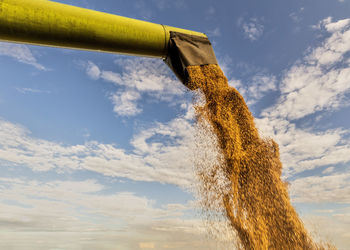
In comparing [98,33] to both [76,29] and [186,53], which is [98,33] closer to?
[76,29]

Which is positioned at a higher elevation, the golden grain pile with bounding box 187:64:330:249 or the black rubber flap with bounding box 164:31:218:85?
the black rubber flap with bounding box 164:31:218:85

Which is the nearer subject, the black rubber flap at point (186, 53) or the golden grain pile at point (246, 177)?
A: the golden grain pile at point (246, 177)

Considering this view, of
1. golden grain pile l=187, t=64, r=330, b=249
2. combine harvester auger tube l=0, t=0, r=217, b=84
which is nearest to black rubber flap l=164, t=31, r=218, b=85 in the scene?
combine harvester auger tube l=0, t=0, r=217, b=84

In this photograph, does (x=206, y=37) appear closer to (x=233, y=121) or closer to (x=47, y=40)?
(x=233, y=121)

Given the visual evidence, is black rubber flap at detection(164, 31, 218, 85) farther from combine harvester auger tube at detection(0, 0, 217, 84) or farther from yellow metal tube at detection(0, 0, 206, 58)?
yellow metal tube at detection(0, 0, 206, 58)

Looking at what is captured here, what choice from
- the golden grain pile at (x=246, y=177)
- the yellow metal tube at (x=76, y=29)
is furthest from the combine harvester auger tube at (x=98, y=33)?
the golden grain pile at (x=246, y=177)

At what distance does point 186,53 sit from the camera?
2941 millimetres

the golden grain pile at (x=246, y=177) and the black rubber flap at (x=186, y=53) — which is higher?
the black rubber flap at (x=186, y=53)

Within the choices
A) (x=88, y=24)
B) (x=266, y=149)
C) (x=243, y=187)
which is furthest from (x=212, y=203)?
(x=88, y=24)

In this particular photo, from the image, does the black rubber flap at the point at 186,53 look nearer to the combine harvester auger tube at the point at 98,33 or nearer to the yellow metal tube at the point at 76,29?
the combine harvester auger tube at the point at 98,33

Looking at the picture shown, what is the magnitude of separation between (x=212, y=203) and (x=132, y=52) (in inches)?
84.1

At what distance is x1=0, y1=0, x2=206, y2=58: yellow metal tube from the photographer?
2359mm

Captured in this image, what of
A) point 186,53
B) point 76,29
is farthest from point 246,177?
point 76,29

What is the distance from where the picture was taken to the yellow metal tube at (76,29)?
2.36 meters
